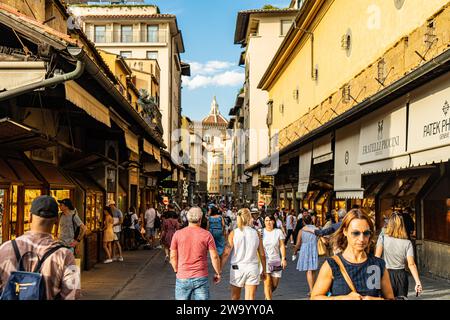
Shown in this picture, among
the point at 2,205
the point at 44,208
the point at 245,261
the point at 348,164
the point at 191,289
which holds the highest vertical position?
the point at 348,164

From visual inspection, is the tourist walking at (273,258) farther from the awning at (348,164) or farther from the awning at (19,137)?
the awning at (348,164)

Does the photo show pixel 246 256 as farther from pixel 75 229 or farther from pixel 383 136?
pixel 383 136

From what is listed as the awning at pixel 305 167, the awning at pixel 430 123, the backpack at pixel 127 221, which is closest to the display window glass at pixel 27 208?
the awning at pixel 430 123

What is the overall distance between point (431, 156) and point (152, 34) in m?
54.7

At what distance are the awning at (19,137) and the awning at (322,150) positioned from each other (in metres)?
8.92

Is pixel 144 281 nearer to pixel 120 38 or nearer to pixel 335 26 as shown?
pixel 335 26

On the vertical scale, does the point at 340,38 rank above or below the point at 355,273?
above

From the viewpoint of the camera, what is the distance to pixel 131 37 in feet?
201

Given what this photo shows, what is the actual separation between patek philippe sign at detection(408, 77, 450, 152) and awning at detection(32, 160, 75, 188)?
776 cm

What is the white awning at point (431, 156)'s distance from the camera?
8372 mm

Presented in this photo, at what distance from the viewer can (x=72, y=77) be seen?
8109 millimetres

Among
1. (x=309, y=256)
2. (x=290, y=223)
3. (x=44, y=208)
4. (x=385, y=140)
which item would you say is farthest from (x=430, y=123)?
(x=290, y=223)

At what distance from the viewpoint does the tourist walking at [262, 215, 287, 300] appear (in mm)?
10023
